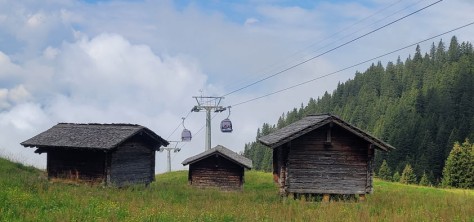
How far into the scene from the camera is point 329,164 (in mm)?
21938

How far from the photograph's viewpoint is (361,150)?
2219cm

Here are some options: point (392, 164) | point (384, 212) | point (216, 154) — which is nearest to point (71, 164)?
point (216, 154)

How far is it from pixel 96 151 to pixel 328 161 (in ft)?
42.6

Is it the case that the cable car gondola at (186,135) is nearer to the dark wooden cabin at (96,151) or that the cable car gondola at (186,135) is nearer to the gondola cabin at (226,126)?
the gondola cabin at (226,126)

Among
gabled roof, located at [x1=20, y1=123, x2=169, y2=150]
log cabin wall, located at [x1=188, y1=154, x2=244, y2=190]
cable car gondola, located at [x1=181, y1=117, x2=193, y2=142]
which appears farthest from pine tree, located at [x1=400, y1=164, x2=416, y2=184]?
gabled roof, located at [x1=20, y1=123, x2=169, y2=150]

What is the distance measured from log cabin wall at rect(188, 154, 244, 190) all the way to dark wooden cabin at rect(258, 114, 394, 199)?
8068 mm

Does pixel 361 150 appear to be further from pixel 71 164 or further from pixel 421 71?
pixel 421 71

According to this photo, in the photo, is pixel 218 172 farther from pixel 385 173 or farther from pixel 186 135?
pixel 385 173

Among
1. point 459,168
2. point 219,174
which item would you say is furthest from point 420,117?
point 219,174

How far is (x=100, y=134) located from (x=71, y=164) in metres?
2.53

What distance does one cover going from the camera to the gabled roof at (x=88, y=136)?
25.8 metres

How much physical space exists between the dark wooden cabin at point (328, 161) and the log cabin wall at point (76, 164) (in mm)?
10434

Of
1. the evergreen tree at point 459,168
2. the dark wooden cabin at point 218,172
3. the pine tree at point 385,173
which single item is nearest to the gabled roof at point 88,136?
the dark wooden cabin at point 218,172

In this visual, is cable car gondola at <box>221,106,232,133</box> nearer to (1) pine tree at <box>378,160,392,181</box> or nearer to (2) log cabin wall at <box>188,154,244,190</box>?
(2) log cabin wall at <box>188,154,244,190</box>
